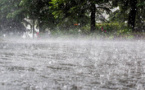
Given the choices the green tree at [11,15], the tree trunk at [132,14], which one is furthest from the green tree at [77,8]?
the green tree at [11,15]

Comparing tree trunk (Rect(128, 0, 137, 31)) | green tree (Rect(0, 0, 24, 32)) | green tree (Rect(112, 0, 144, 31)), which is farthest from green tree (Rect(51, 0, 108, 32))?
green tree (Rect(0, 0, 24, 32))

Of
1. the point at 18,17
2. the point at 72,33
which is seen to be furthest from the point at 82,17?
the point at 18,17

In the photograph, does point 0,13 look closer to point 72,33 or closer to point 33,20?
point 33,20

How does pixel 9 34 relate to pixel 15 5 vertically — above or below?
below

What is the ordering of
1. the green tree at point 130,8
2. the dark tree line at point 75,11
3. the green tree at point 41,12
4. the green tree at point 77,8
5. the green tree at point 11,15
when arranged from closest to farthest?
the green tree at point 130,8, the dark tree line at point 75,11, the green tree at point 77,8, the green tree at point 41,12, the green tree at point 11,15

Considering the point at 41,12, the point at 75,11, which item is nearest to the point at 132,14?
the point at 75,11

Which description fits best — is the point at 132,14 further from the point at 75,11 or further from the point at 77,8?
the point at 75,11

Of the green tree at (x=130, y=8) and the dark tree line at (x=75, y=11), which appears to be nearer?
the green tree at (x=130, y=8)

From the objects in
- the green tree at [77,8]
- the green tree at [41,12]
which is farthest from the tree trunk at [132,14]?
the green tree at [41,12]

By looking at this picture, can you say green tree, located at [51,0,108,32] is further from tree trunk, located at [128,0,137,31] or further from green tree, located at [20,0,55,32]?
green tree, located at [20,0,55,32]

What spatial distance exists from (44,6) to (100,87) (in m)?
33.6

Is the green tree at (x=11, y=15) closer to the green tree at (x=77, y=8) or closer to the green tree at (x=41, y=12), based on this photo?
the green tree at (x=41, y=12)

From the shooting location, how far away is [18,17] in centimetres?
4012

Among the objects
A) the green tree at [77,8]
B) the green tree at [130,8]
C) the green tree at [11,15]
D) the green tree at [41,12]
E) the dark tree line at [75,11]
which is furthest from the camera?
the green tree at [11,15]
